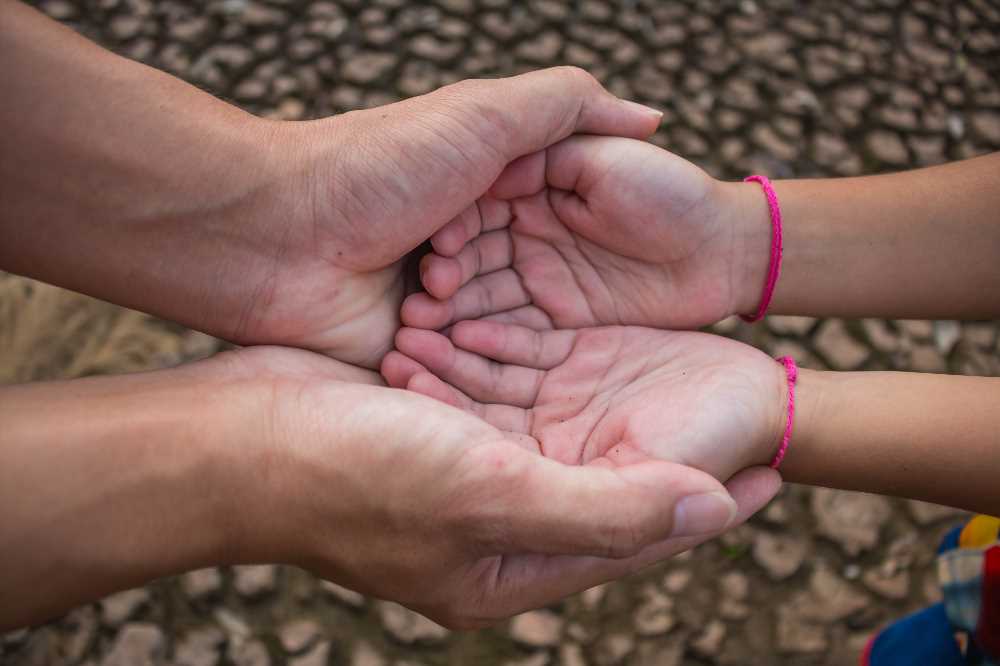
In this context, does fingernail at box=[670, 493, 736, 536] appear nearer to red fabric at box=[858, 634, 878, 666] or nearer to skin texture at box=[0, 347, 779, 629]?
skin texture at box=[0, 347, 779, 629]

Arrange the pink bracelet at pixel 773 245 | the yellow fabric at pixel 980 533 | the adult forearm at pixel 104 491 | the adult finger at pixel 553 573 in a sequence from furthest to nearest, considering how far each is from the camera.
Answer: the pink bracelet at pixel 773 245, the yellow fabric at pixel 980 533, the adult finger at pixel 553 573, the adult forearm at pixel 104 491

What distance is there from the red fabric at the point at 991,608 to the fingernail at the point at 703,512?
1.29 feet

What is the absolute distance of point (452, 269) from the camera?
1.24 meters

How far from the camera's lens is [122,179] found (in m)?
1.14

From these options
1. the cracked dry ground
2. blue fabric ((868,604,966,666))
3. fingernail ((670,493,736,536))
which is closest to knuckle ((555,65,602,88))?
fingernail ((670,493,736,536))

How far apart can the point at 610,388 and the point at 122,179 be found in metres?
0.72

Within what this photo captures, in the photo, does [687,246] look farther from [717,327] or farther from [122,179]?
[122,179]

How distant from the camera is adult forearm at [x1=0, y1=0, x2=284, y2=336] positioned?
110 centimetres

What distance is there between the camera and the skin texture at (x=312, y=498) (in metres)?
0.94

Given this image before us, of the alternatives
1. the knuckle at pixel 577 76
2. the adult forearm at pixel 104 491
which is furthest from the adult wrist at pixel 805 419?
the adult forearm at pixel 104 491

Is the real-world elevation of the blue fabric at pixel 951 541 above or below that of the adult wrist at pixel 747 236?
below

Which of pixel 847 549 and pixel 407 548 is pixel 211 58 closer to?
pixel 407 548

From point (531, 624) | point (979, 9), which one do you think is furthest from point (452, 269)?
point (979, 9)

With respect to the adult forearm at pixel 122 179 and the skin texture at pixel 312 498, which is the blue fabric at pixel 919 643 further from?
the adult forearm at pixel 122 179
